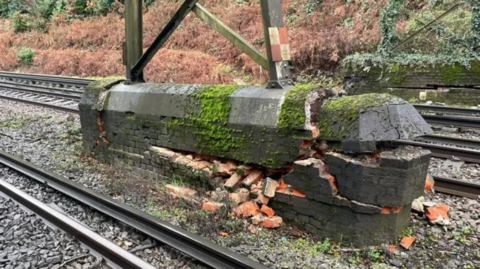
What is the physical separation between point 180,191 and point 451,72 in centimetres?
966

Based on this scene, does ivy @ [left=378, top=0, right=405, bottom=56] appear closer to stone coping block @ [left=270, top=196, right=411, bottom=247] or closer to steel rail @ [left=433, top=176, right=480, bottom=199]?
steel rail @ [left=433, top=176, right=480, bottom=199]

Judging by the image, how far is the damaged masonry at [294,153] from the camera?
370 centimetres

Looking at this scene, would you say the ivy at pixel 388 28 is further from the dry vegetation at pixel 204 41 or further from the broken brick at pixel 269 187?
the broken brick at pixel 269 187

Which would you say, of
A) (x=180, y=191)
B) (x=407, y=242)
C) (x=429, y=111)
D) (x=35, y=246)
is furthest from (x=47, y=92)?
(x=407, y=242)

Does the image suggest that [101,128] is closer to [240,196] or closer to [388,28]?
[240,196]

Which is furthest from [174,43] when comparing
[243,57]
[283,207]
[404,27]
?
[283,207]

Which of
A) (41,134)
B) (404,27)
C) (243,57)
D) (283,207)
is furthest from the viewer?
(243,57)

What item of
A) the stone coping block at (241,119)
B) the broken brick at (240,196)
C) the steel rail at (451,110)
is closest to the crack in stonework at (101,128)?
the stone coping block at (241,119)

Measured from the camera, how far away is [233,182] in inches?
185

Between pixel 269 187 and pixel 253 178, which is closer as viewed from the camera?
pixel 269 187

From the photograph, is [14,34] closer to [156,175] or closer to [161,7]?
[161,7]

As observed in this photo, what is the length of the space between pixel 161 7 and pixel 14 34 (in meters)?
14.3

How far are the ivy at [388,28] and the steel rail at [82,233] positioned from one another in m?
11.7

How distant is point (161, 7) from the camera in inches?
922
